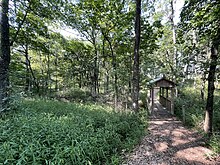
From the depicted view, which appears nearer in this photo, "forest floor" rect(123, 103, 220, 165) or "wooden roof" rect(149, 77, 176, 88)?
"forest floor" rect(123, 103, 220, 165)

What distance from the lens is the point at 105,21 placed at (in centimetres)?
998

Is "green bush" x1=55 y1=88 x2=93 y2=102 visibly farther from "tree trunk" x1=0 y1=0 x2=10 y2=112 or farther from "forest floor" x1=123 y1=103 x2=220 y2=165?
"forest floor" x1=123 y1=103 x2=220 y2=165

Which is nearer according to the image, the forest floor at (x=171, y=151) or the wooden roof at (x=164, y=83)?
the forest floor at (x=171, y=151)

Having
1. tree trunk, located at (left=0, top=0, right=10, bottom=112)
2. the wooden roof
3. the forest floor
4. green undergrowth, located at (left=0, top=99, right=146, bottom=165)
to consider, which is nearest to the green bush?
the wooden roof

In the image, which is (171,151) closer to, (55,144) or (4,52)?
(55,144)

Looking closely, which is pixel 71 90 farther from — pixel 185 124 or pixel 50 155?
pixel 50 155

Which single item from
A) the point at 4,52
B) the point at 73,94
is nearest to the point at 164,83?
the point at 73,94

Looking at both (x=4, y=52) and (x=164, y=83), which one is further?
(x=164, y=83)

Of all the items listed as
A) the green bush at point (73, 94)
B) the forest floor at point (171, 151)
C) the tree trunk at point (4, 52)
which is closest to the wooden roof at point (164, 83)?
the forest floor at point (171, 151)

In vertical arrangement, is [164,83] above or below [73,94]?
above

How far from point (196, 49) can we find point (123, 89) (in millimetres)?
5795

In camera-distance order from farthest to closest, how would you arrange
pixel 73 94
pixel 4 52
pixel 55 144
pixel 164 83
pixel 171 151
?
1. pixel 73 94
2. pixel 164 83
3. pixel 4 52
4. pixel 171 151
5. pixel 55 144

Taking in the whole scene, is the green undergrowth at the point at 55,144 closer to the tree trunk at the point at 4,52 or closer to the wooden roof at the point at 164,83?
the tree trunk at the point at 4,52

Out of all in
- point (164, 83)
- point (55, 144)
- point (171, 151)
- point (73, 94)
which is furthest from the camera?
point (73, 94)
